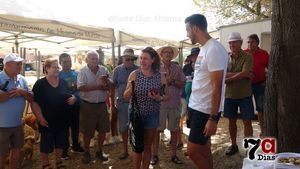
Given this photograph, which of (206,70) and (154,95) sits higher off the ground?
(206,70)

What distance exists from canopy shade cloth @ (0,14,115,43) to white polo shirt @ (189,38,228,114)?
4217 mm

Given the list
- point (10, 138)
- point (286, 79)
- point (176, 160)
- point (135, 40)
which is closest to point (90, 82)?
point (10, 138)

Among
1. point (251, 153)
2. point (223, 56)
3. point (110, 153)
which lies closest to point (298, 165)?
point (251, 153)

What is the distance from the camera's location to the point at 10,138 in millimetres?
4641

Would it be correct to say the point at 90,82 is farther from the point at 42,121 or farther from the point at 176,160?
the point at 176,160

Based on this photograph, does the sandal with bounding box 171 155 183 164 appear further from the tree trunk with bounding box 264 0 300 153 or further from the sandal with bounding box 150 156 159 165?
Result: the tree trunk with bounding box 264 0 300 153

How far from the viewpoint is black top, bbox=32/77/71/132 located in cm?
491

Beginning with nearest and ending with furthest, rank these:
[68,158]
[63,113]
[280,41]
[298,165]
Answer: [298,165] → [280,41] → [63,113] → [68,158]

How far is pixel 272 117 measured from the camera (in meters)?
3.72

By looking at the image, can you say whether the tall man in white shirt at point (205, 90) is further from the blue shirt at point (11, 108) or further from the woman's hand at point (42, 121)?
the blue shirt at point (11, 108)

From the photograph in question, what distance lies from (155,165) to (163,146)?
1242mm

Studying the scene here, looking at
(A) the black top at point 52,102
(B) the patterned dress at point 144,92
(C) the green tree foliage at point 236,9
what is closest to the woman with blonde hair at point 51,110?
(A) the black top at point 52,102

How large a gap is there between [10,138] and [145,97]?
1.92 metres

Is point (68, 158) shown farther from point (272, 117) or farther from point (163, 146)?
point (272, 117)
